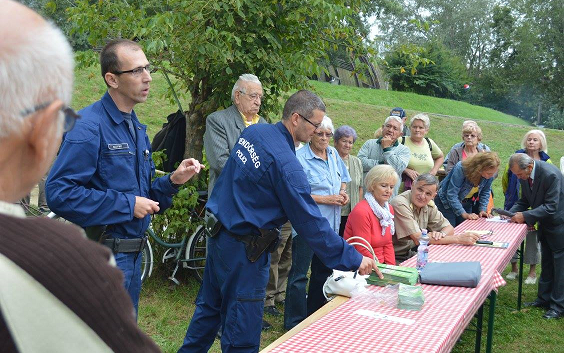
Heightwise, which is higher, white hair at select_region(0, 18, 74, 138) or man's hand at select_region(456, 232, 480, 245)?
white hair at select_region(0, 18, 74, 138)

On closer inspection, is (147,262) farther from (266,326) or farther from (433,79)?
(433,79)

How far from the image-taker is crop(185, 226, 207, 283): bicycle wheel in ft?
20.4

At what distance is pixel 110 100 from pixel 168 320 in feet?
9.36

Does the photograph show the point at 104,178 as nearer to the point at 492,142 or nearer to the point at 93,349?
the point at 93,349

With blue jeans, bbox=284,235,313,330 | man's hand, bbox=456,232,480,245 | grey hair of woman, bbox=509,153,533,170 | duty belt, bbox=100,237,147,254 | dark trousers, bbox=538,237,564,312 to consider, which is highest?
duty belt, bbox=100,237,147,254

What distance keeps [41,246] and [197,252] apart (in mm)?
5613

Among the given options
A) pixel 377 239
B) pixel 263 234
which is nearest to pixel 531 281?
pixel 377 239

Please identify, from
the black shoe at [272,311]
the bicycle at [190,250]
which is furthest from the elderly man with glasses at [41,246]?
the bicycle at [190,250]

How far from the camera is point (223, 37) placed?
566 cm

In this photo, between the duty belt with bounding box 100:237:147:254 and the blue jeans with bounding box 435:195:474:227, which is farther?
the blue jeans with bounding box 435:195:474:227

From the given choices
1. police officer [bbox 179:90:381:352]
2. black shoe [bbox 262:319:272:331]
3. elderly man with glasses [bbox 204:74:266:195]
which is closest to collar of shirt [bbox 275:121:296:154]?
police officer [bbox 179:90:381:352]

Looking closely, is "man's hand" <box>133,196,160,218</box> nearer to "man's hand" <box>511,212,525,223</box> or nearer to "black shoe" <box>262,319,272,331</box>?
"black shoe" <box>262,319,272,331</box>

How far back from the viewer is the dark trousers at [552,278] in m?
6.98

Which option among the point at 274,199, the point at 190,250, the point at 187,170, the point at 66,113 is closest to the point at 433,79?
the point at 190,250
